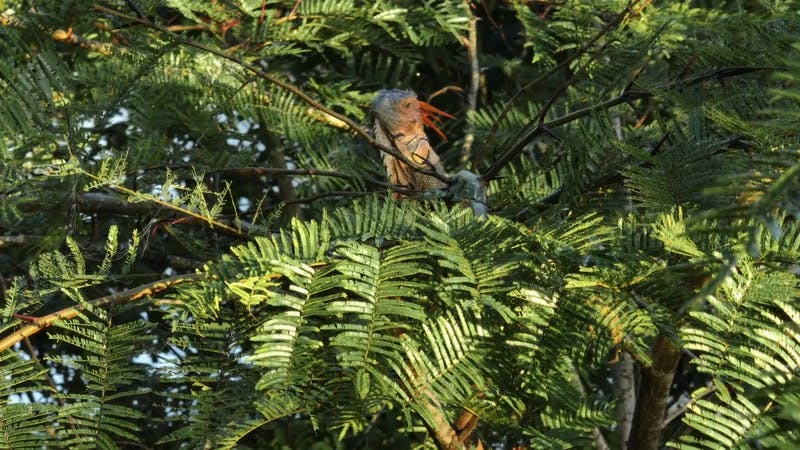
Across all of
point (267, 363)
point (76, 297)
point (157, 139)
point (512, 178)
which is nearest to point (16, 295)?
point (76, 297)

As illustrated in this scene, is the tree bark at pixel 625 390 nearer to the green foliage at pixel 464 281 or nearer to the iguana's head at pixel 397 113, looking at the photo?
the green foliage at pixel 464 281

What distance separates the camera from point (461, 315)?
4.15 feet

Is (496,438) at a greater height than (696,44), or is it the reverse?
(696,44)

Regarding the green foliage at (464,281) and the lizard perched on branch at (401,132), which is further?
the lizard perched on branch at (401,132)

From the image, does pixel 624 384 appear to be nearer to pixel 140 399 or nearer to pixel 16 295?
pixel 140 399

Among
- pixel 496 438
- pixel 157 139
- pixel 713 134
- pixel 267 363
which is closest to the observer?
pixel 267 363

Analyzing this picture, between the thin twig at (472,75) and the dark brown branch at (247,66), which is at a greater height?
the thin twig at (472,75)

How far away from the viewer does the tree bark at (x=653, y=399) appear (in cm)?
182

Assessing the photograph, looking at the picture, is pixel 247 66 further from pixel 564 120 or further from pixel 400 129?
pixel 400 129

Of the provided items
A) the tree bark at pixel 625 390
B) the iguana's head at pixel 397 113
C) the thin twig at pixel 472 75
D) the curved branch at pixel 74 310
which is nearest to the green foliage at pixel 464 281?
the curved branch at pixel 74 310

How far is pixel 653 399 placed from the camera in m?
2.00

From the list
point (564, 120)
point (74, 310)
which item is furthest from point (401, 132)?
point (74, 310)

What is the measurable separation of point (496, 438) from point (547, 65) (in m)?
0.97

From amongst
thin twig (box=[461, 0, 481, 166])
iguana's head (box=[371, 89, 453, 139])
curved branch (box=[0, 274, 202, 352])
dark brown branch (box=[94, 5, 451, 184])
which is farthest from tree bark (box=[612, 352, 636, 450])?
curved branch (box=[0, 274, 202, 352])
